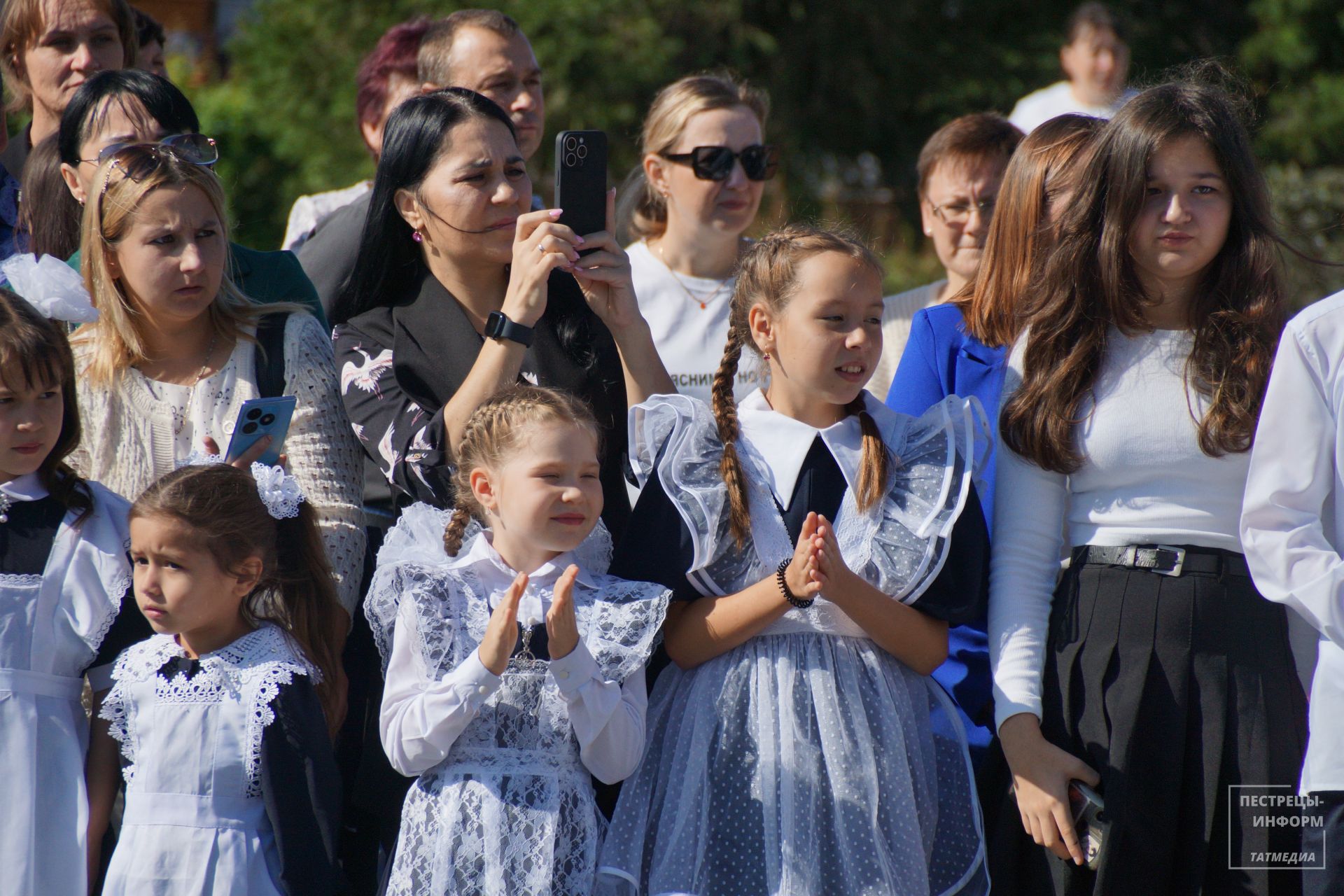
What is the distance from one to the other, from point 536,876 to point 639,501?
0.75 meters

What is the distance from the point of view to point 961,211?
4160 mm

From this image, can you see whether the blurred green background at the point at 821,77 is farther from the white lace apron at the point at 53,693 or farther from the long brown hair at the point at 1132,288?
the long brown hair at the point at 1132,288

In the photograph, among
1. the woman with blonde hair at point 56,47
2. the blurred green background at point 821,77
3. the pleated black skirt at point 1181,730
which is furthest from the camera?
the blurred green background at point 821,77

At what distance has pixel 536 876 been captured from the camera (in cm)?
263

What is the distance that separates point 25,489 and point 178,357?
480 millimetres

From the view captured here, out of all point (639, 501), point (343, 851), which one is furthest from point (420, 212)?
point (343, 851)

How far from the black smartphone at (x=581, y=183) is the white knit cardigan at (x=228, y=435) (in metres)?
0.67

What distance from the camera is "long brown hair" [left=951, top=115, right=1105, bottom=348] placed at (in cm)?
320

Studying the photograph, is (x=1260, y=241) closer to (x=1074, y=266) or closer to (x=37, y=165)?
(x=1074, y=266)

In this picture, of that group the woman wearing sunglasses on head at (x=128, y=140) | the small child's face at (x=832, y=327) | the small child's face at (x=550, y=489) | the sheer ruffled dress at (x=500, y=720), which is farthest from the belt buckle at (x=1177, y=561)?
the woman wearing sunglasses on head at (x=128, y=140)

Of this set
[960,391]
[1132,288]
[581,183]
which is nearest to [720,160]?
[581,183]

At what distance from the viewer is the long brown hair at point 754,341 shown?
2.87 meters

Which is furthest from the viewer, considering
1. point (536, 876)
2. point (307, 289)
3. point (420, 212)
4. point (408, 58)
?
point (408, 58)

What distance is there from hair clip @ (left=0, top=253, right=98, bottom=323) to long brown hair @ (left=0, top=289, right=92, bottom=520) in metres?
0.08
